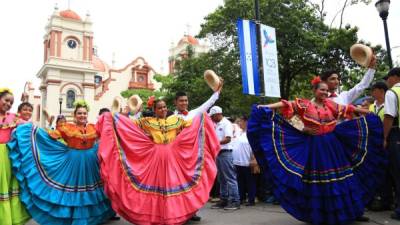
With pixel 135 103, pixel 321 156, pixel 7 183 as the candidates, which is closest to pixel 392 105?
pixel 321 156

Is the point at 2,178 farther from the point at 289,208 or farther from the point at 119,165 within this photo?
the point at 289,208

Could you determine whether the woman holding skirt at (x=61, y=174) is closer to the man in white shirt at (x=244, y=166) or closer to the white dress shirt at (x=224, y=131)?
the white dress shirt at (x=224, y=131)

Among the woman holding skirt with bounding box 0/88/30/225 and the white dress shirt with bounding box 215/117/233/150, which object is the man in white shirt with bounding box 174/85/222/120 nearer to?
the white dress shirt with bounding box 215/117/233/150

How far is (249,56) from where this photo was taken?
727cm

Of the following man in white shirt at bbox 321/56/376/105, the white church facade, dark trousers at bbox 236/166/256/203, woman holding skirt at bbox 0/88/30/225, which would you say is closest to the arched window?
the white church facade

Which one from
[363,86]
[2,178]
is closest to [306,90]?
[363,86]

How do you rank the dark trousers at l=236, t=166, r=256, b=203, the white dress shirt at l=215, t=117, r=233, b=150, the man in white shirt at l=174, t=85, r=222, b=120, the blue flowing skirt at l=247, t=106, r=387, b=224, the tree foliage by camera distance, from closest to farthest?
the blue flowing skirt at l=247, t=106, r=387, b=224
the man in white shirt at l=174, t=85, r=222, b=120
the white dress shirt at l=215, t=117, r=233, b=150
the dark trousers at l=236, t=166, r=256, b=203
the tree foliage

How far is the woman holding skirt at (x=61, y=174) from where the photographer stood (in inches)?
176

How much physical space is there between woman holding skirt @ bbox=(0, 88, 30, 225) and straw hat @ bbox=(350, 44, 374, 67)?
471 cm

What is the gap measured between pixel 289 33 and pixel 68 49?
31275mm

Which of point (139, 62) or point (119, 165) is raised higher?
point (139, 62)

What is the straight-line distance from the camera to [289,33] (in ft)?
53.9

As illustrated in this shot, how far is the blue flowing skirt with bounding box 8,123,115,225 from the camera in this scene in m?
4.47

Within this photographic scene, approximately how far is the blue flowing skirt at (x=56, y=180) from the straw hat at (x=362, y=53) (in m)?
3.92
